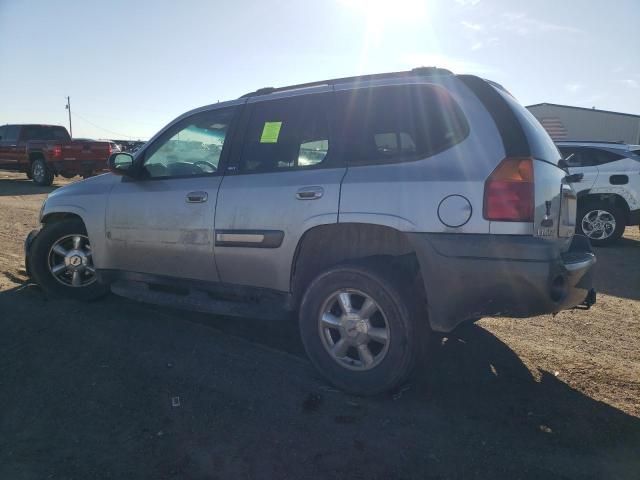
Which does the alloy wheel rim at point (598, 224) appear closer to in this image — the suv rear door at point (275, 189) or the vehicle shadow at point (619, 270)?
the vehicle shadow at point (619, 270)

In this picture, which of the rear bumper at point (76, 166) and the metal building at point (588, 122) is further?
the metal building at point (588, 122)

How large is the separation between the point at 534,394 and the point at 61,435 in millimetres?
2839

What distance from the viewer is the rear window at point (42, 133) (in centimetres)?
1732

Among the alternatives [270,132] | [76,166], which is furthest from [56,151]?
[270,132]

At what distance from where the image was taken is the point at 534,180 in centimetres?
270

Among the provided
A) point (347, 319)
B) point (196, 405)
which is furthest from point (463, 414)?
point (196, 405)

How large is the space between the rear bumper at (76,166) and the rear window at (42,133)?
6.65 ft

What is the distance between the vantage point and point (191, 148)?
4.11m

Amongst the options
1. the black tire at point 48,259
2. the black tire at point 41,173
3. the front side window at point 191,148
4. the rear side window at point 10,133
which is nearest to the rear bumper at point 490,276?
the front side window at point 191,148

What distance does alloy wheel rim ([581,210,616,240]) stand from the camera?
853 centimetres

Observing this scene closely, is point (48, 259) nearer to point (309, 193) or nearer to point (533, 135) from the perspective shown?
point (309, 193)

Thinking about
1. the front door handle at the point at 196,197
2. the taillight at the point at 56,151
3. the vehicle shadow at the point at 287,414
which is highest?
the taillight at the point at 56,151

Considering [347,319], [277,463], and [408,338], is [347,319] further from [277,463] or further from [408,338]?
[277,463]

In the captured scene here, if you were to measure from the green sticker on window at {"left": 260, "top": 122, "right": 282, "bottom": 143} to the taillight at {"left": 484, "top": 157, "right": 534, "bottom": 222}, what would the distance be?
162 centimetres
